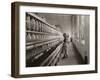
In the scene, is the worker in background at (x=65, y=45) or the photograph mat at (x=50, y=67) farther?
the worker in background at (x=65, y=45)

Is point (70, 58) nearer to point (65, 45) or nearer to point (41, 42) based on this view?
point (65, 45)

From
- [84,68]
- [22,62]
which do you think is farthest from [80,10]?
[22,62]

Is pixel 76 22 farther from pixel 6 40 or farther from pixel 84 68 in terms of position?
pixel 6 40

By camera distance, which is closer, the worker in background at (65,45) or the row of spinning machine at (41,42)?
the row of spinning machine at (41,42)

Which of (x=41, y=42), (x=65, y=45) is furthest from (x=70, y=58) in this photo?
(x=41, y=42)

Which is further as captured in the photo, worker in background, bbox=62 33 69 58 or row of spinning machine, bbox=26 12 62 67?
worker in background, bbox=62 33 69 58

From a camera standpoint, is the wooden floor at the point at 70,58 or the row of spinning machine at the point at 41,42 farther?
the wooden floor at the point at 70,58

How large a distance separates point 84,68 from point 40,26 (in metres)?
0.57

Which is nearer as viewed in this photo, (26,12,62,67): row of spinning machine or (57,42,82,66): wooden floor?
(26,12,62,67): row of spinning machine

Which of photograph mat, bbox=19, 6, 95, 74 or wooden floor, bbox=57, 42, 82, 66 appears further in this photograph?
wooden floor, bbox=57, 42, 82, 66

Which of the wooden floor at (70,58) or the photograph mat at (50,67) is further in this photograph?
the wooden floor at (70,58)

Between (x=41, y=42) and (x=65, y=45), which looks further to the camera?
(x=65, y=45)

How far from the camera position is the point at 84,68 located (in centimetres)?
221

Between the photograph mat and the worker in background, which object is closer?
the photograph mat
